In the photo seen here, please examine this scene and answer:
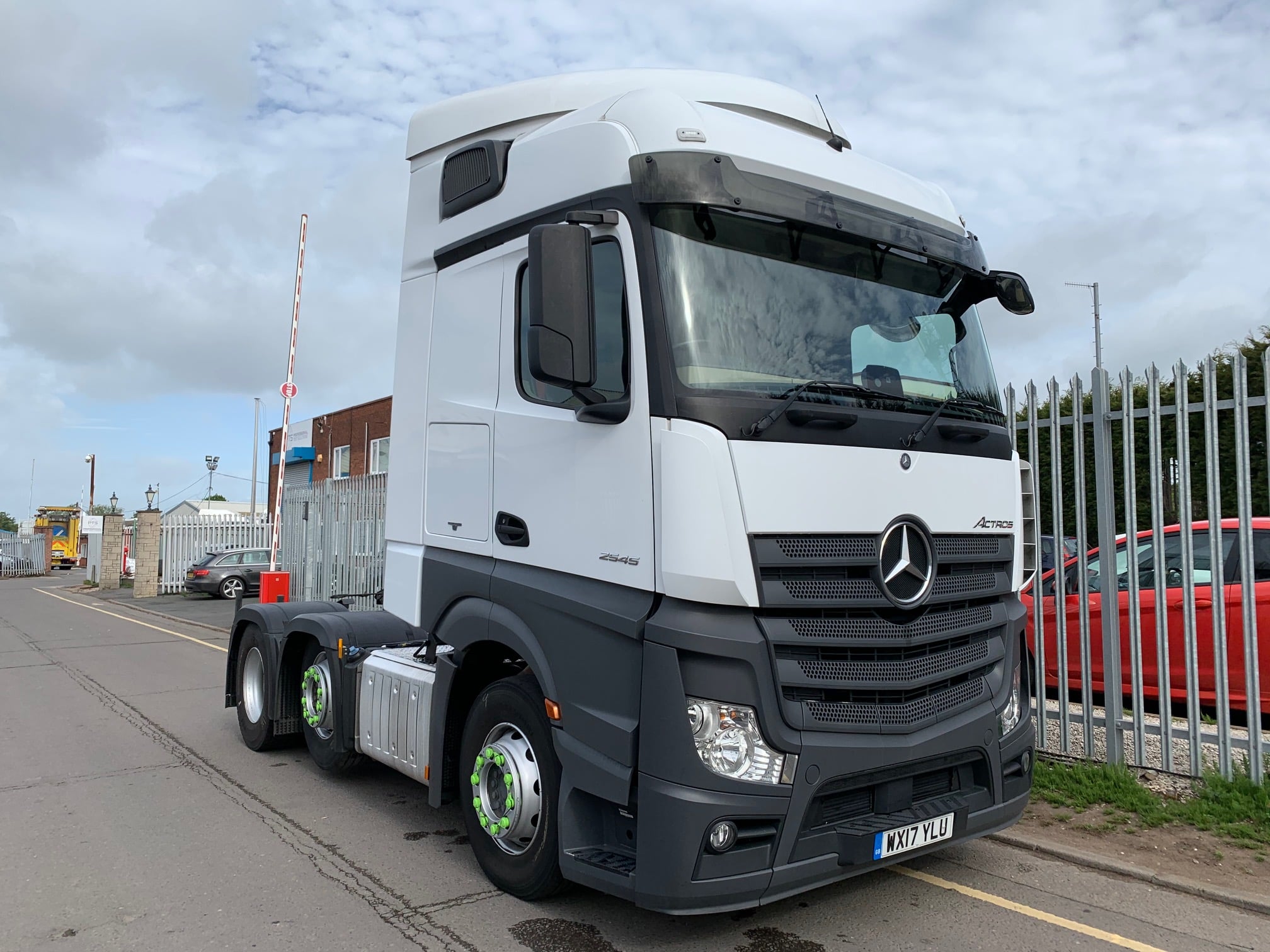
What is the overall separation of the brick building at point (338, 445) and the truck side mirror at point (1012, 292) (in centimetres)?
2931

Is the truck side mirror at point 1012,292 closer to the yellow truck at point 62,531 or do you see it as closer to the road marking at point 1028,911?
the road marking at point 1028,911

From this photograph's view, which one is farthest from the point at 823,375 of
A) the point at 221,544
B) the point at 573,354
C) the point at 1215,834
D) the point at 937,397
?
the point at 221,544

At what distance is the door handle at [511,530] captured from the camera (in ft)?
13.6

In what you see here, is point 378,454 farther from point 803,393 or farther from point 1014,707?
point 803,393

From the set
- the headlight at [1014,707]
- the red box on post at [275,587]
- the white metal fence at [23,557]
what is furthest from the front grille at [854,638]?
the white metal fence at [23,557]

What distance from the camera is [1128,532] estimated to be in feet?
18.4

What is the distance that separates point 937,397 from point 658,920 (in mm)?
2497

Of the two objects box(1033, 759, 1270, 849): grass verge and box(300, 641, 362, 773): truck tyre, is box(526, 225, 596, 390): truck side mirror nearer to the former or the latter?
box(300, 641, 362, 773): truck tyre

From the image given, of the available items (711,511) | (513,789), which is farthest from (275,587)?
(711,511)

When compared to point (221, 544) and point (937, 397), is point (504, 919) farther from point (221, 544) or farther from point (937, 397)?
point (221, 544)

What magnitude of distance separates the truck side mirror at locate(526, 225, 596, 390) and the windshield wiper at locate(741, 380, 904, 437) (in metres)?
0.64

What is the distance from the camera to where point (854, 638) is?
11.6 ft

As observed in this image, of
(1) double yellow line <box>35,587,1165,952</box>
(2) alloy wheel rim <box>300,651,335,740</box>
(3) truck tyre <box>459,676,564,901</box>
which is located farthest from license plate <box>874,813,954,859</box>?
(2) alloy wheel rim <box>300,651,335,740</box>

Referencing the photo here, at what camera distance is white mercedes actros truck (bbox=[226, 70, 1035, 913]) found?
3387mm
